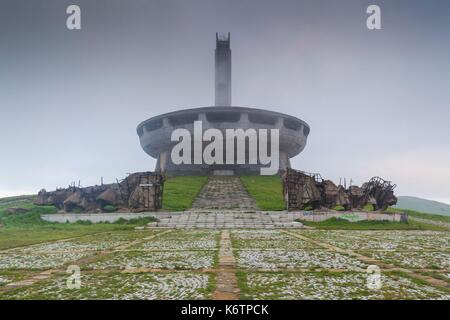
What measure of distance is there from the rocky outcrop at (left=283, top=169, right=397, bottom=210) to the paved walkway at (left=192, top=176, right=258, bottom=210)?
418 centimetres

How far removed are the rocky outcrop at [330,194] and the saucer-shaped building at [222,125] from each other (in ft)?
97.7

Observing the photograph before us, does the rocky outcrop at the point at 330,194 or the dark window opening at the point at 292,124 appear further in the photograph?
the dark window opening at the point at 292,124

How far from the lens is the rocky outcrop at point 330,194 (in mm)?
21891

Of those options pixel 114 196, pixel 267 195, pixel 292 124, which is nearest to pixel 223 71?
pixel 292 124

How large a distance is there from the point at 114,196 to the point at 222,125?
32.5 meters

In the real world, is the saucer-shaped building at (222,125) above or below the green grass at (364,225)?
above

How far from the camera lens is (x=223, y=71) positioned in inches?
2431

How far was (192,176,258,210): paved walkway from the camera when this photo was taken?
2684 centimetres

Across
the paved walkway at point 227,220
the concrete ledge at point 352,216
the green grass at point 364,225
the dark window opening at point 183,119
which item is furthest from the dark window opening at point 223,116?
the green grass at point 364,225
